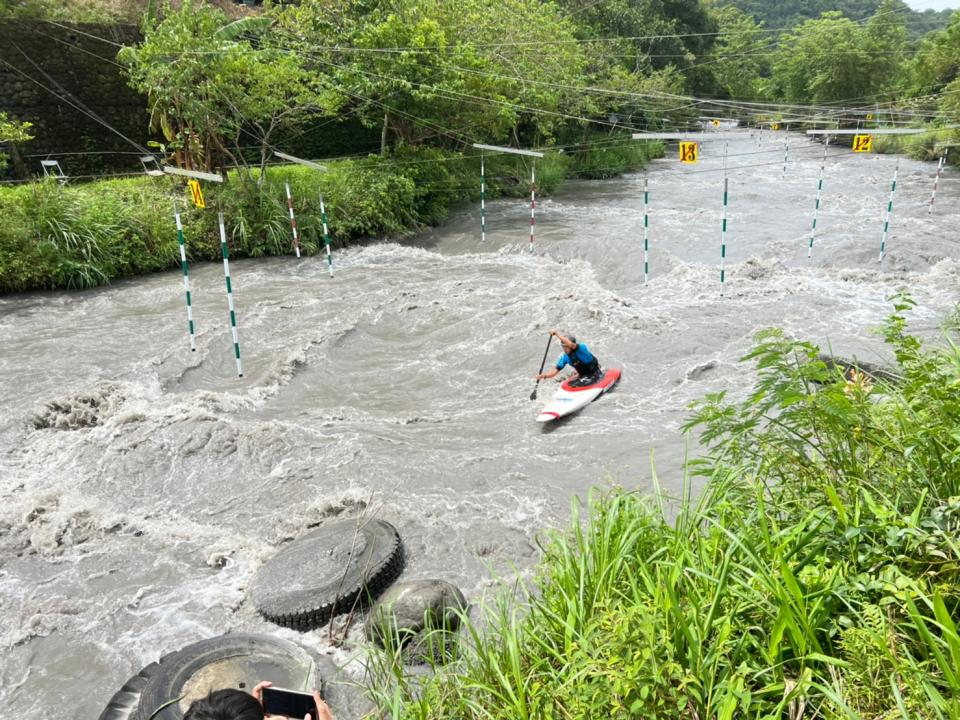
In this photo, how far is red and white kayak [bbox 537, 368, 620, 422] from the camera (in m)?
7.34

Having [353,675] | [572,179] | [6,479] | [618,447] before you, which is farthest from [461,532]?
[572,179]

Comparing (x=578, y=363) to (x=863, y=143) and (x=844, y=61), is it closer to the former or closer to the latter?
(x=863, y=143)

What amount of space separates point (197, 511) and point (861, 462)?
526cm

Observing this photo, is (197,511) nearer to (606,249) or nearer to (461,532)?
(461,532)

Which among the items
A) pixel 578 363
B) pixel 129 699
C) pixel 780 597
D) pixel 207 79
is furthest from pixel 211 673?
pixel 207 79

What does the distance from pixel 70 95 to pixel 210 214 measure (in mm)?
6465

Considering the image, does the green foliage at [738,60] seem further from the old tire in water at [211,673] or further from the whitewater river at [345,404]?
the old tire in water at [211,673]

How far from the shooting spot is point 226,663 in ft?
12.7

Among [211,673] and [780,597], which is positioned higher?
[780,597]

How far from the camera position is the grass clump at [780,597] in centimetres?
209

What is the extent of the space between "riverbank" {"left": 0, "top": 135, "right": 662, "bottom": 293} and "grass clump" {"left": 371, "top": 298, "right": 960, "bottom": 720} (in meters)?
11.3

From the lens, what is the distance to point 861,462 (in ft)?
9.42

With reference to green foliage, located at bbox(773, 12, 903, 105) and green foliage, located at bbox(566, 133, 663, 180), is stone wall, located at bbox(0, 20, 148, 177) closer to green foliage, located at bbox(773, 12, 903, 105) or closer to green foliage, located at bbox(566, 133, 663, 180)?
green foliage, located at bbox(566, 133, 663, 180)

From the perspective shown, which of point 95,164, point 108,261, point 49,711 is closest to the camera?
point 49,711
